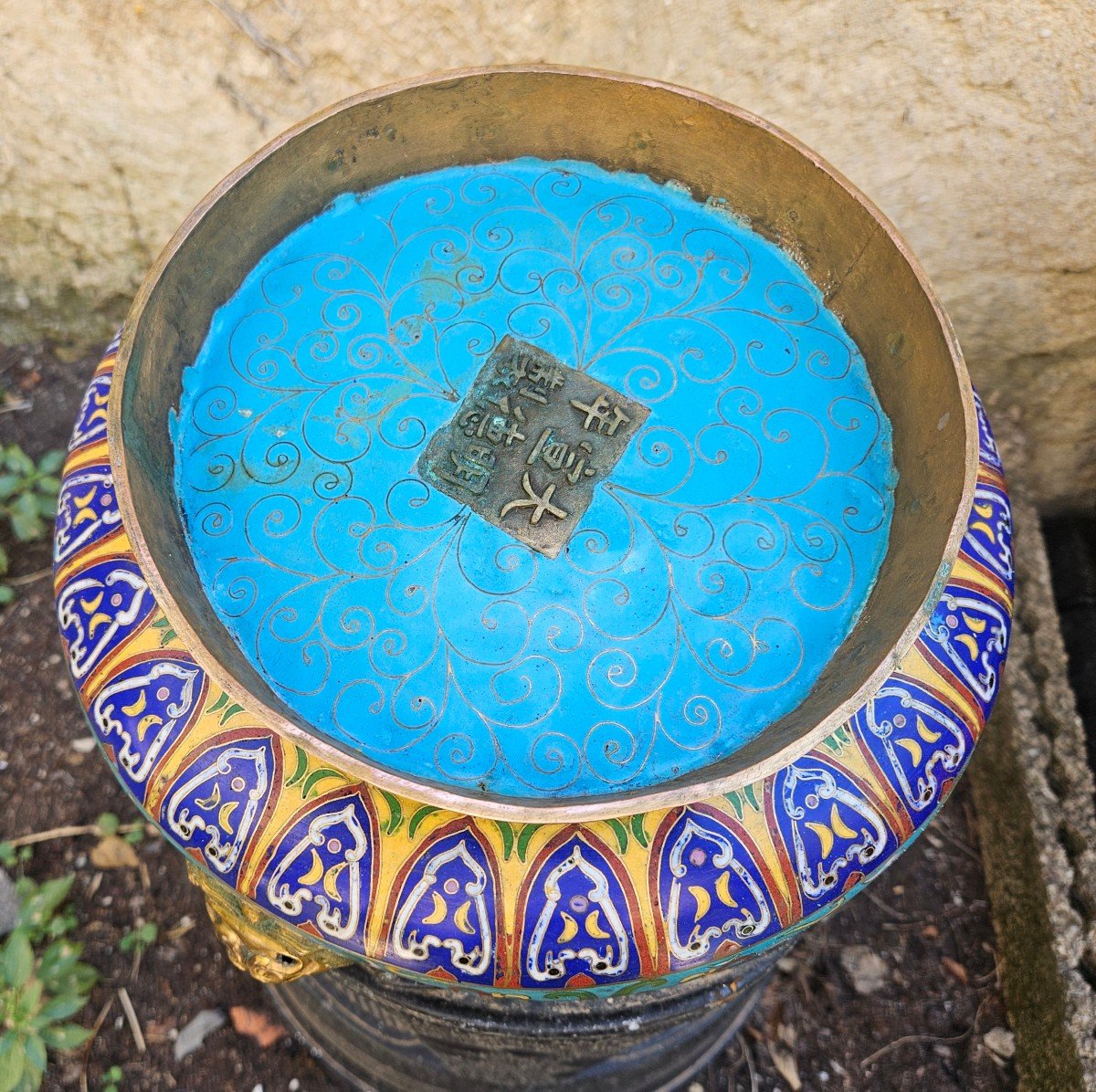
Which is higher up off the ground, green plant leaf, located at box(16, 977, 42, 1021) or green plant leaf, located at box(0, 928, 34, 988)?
green plant leaf, located at box(0, 928, 34, 988)

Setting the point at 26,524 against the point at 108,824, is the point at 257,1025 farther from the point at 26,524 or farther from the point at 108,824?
the point at 26,524

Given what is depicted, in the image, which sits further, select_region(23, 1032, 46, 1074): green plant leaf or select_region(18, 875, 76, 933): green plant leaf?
select_region(18, 875, 76, 933): green plant leaf

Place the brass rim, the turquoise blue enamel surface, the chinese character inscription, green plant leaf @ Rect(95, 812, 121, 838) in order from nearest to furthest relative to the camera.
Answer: the brass rim
the turquoise blue enamel surface
the chinese character inscription
green plant leaf @ Rect(95, 812, 121, 838)

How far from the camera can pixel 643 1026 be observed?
1415mm

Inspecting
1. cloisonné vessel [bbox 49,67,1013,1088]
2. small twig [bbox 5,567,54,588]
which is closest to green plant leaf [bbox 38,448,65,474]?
small twig [bbox 5,567,54,588]

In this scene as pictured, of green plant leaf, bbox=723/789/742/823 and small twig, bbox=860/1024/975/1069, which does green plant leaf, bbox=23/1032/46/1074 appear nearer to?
green plant leaf, bbox=723/789/742/823

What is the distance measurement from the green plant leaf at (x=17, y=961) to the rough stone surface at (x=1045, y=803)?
1986 millimetres

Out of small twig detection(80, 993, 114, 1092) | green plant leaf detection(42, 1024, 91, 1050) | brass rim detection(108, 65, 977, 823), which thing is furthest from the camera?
small twig detection(80, 993, 114, 1092)

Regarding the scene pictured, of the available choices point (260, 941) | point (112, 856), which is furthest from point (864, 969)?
point (112, 856)

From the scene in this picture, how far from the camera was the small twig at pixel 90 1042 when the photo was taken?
1849 mm

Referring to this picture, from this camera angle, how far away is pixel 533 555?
48.7 inches

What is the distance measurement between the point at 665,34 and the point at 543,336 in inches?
43.2

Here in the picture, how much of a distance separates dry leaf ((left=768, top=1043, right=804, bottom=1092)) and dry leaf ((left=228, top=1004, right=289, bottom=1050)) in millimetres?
1043

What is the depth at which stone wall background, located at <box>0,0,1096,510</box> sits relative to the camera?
6.30 feet
